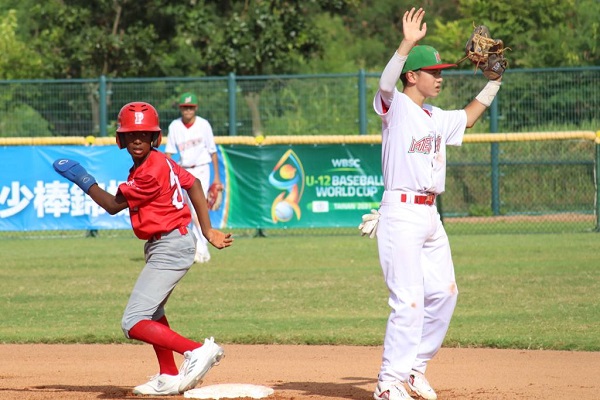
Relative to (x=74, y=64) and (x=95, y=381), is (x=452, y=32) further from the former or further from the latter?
(x=95, y=381)

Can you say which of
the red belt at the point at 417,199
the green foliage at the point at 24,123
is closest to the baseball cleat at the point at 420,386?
the red belt at the point at 417,199

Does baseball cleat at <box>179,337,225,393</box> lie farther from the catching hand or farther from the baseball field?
the catching hand

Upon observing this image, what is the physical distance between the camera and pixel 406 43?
5719 millimetres

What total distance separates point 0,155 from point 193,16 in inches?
350

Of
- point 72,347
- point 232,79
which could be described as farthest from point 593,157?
point 72,347

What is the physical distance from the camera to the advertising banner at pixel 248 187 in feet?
56.1

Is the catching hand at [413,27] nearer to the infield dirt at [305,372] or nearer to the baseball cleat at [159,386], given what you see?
the infield dirt at [305,372]

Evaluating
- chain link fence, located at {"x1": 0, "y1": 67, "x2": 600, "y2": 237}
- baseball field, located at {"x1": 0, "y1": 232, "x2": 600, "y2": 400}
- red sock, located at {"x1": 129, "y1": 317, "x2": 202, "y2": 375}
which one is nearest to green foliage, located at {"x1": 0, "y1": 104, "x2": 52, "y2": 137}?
chain link fence, located at {"x1": 0, "y1": 67, "x2": 600, "y2": 237}

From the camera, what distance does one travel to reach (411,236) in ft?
19.4

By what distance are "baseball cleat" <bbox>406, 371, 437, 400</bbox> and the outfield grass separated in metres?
2.39

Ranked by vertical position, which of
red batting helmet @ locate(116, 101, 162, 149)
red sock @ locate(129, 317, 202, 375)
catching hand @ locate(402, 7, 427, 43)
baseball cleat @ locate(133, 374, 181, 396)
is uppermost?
catching hand @ locate(402, 7, 427, 43)

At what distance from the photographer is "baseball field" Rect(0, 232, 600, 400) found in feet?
23.2

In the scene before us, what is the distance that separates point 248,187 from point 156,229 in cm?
1094

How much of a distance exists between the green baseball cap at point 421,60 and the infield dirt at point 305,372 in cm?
195
